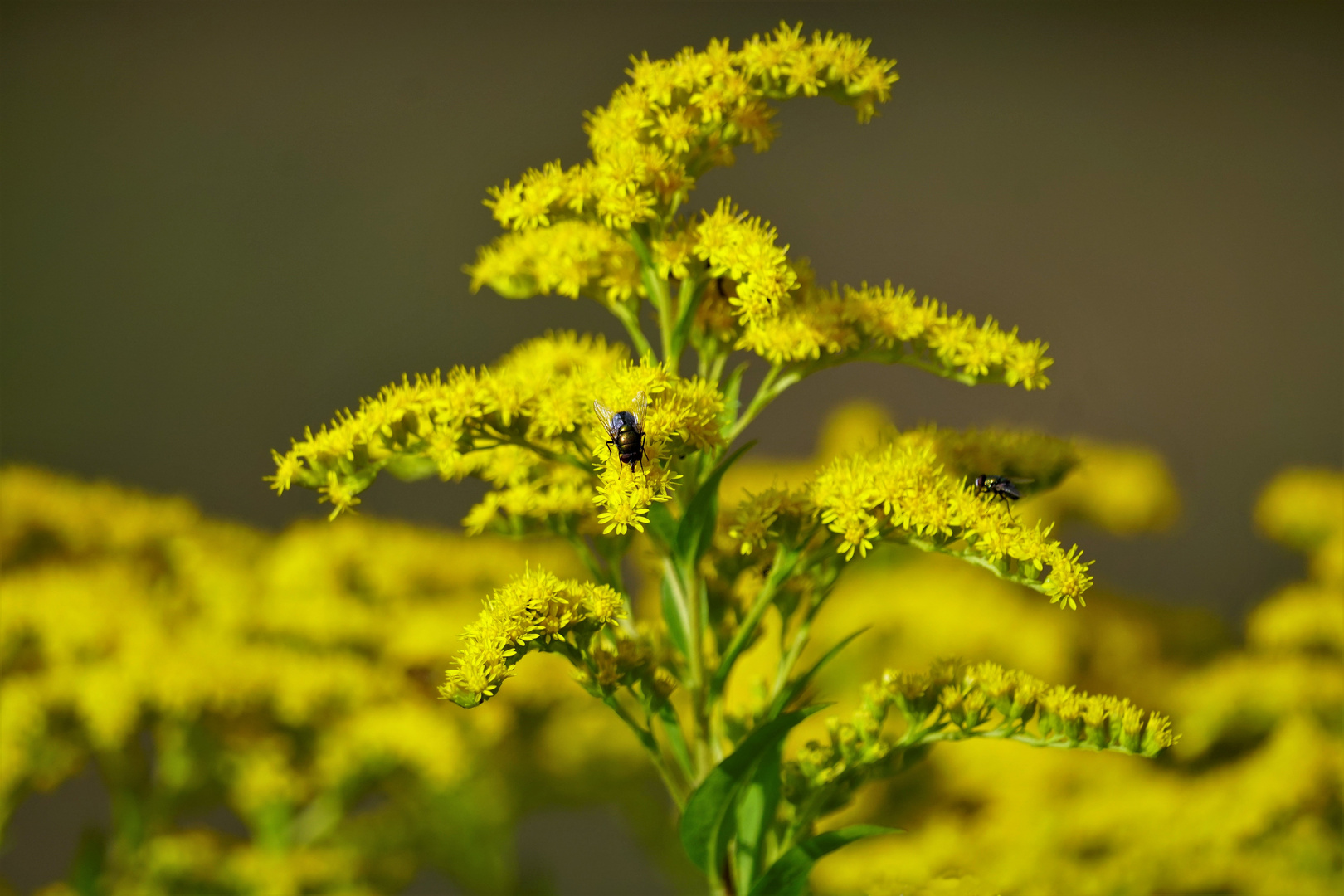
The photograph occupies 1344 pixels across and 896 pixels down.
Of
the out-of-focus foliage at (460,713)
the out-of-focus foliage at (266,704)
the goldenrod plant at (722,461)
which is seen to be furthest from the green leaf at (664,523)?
the out-of-focus foliage at (266,704)

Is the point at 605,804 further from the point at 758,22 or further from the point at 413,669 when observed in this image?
the point at 758,22

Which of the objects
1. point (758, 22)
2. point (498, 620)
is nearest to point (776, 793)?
point (498, 620)

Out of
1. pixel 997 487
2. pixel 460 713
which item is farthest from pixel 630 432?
pixel 460 713

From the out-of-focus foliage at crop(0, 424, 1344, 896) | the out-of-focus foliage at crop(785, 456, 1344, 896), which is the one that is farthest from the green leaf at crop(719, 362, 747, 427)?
the out-of-focus foliage at crop(785, 456, 1344, 896)

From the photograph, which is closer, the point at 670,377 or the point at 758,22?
the point at 670,377

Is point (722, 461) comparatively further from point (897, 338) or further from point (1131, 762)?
point (1131, 762)

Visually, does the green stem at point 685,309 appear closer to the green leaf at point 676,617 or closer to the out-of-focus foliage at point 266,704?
the green leaf at point 676,617

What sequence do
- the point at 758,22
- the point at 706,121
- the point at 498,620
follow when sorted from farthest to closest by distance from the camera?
1. the point at 758,22
2. the point at 706,121
3. the point at 498,620
